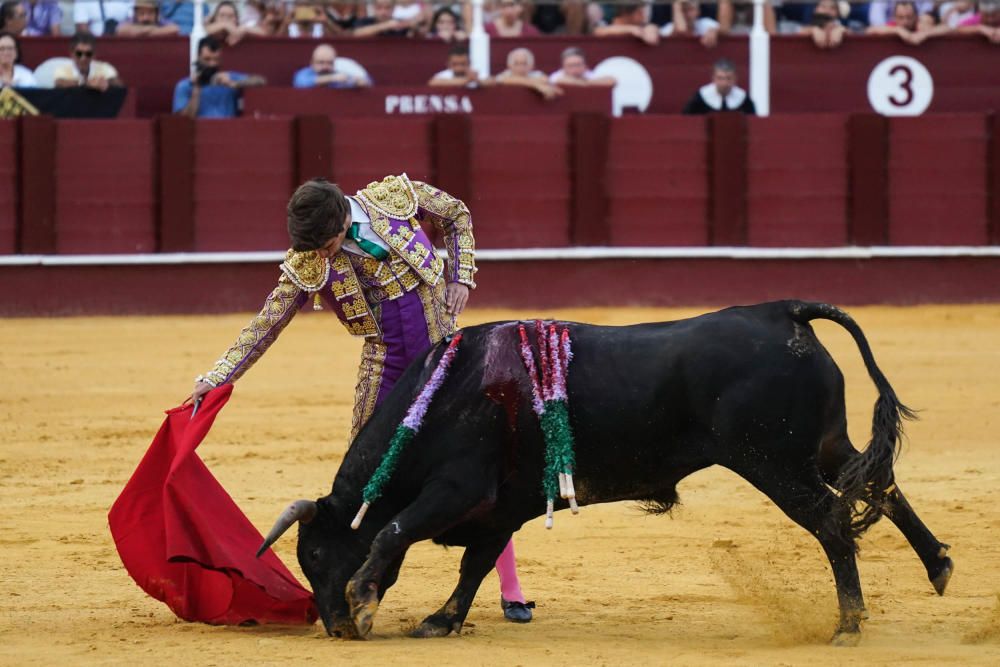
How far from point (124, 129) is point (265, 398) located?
124 inches

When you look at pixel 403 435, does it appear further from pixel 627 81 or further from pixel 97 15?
pixel 97 15

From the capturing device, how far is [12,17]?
33.2 ft

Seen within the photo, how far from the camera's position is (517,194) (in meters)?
10.2

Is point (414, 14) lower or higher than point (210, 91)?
higher

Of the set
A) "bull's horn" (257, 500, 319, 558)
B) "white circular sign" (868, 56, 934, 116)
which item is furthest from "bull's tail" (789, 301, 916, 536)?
"white circular sign" (868, 56, 934, 116)

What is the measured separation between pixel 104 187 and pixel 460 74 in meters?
2.25

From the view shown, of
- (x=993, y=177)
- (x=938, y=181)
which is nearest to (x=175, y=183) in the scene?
(x=938, y=181)

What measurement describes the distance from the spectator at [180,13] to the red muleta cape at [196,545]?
685 cm

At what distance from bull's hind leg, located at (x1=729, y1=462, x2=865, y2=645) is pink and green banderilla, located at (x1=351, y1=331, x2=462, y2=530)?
692 mm

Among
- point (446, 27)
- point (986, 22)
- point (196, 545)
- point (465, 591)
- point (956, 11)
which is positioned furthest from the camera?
point (956, 11)

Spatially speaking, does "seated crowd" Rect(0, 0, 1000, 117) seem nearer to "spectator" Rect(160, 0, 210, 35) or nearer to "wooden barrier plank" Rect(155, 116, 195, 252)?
"spectator" Rect(160, 0, 210, 35)

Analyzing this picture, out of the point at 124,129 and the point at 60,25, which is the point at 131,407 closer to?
the point at 124,129

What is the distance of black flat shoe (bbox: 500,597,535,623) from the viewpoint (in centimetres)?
401

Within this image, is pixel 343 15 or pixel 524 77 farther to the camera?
pixel 343 15
